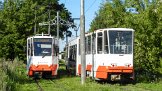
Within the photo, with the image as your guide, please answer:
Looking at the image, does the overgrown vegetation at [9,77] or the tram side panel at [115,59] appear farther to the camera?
the tram side panel at [115,59]

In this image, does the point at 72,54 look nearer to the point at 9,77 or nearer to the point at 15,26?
the point at 15,26

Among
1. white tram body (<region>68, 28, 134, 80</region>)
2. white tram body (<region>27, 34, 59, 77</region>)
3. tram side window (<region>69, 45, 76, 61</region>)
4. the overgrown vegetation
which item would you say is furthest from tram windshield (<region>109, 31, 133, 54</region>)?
tram side window (<region>69, 45, 76, 61</region>)

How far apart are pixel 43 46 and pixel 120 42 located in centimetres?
833

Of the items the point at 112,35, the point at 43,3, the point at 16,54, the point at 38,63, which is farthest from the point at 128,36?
the point at 43,3

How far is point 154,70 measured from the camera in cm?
2775

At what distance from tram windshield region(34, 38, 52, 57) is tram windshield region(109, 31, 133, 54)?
779cm

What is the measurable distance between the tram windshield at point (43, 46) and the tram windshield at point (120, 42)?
25.6 ft

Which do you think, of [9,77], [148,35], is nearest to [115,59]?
[148,35]

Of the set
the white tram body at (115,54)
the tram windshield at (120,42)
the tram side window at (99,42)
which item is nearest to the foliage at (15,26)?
the tram side window at (99,42)

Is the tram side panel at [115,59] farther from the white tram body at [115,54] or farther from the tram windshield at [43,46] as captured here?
the tram windshield at [43,46]

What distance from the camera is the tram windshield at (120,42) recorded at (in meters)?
26.1

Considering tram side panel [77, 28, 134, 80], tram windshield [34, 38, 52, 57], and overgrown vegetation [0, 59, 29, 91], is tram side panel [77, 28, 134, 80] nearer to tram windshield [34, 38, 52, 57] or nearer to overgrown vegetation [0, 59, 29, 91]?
overgrown vegetation [0, 59, 29, 91]

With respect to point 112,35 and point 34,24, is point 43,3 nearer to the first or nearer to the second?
point 34,24

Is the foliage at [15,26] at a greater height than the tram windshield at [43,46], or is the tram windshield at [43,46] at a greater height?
the foliage at [15,26]
